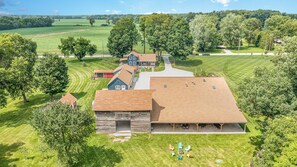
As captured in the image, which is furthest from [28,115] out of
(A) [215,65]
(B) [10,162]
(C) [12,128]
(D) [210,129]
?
(A) [215,65]

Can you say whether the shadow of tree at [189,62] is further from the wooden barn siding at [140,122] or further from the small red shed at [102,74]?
the wooden barn siding at [140,122]

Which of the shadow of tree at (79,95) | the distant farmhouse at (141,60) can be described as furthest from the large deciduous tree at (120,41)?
the shadow of tree at (79,95)

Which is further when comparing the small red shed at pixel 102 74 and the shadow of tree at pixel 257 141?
the small red shed at pixel 102 74

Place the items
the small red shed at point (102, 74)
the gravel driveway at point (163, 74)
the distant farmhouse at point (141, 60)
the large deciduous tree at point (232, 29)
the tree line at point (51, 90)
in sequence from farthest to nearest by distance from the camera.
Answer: the large deciduous tree at point (232, 29)
the distant farmhouse at point (141, 60)
the small red shed at point (102, 74)
the gravel driveway at point (163, 74)
the tree line at point (51, 90)

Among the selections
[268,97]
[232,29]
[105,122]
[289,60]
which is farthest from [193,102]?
[232,29]

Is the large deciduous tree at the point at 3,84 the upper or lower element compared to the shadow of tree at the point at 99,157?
upper

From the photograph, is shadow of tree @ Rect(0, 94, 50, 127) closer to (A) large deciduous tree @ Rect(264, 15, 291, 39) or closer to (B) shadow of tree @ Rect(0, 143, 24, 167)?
(B) shadow of tree @ Rect(0, 143, 24, 167)

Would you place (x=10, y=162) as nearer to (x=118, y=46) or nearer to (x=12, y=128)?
(x=12, y=128)
